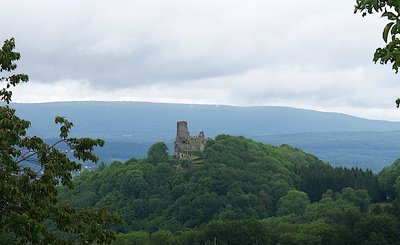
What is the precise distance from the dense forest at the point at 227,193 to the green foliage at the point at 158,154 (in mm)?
218

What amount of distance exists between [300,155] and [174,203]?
51658 millimetres

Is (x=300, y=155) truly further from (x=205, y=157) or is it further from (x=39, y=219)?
(x=39, y=219)

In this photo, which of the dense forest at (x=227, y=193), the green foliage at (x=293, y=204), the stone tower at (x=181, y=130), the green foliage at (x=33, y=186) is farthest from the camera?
the stone tower at (x=181, y=130)

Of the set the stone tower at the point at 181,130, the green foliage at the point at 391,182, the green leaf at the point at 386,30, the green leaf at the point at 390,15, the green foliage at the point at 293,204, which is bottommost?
the green foliage at the point at 293,204

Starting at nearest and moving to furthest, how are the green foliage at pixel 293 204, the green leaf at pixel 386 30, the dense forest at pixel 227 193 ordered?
the green leaf at pixel 386 30 < the dense forest at pixel 227 193 < the green foliage at pixel 293 204

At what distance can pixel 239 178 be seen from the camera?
13912cm

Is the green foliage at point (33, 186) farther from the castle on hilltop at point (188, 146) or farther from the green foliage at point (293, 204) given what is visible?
the castle on hilltop at point (188, 146)

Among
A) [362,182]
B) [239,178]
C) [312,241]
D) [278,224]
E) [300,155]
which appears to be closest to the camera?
[312,241]

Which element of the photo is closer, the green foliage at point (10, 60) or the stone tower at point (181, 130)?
the green foliage at point (10, 60)

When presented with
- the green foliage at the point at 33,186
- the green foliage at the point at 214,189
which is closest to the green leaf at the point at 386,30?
the green foliage at the point at 33,186

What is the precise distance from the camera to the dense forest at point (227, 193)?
103 meters

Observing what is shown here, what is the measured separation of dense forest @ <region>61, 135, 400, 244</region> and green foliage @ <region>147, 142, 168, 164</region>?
218 mm

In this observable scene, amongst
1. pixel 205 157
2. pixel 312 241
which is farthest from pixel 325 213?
pixel 205 157

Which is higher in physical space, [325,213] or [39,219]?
[39,219]
